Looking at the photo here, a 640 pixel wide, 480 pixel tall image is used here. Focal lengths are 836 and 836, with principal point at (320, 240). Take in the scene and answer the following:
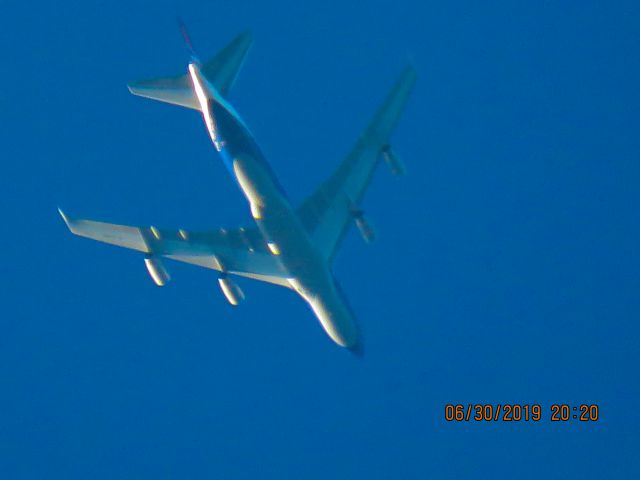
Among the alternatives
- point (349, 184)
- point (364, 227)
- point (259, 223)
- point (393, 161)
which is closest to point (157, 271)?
point (259, 223)

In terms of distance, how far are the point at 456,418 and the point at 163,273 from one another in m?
22.9

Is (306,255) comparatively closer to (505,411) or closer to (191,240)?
(191,240)

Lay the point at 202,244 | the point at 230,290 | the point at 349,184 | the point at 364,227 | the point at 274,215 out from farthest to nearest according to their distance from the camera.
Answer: the point at 349,184, the point at 364,227, the point at 202,244, the point at 230,290, the point at 274,215

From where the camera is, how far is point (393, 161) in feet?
158

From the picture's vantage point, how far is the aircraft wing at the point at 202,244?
44531mm

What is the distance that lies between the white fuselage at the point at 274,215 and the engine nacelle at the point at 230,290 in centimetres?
274

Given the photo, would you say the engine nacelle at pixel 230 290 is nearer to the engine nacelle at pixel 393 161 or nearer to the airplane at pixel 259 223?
the airplane at pixel 259 223

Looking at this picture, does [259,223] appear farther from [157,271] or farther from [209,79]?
[209,79]

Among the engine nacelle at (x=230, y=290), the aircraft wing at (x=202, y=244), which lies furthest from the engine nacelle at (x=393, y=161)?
the engine nacelle at (x=230, y=290)

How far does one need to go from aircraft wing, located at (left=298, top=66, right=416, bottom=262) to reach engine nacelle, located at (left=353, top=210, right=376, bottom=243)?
0.30 meters

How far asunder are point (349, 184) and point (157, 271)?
12.1 metres

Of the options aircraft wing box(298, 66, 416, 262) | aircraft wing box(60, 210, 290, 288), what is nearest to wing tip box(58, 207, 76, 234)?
aircraft wing box(60, 210, 290, 288)

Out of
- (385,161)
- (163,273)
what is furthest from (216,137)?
(385,161)

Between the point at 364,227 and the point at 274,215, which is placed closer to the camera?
the point at 274,215
